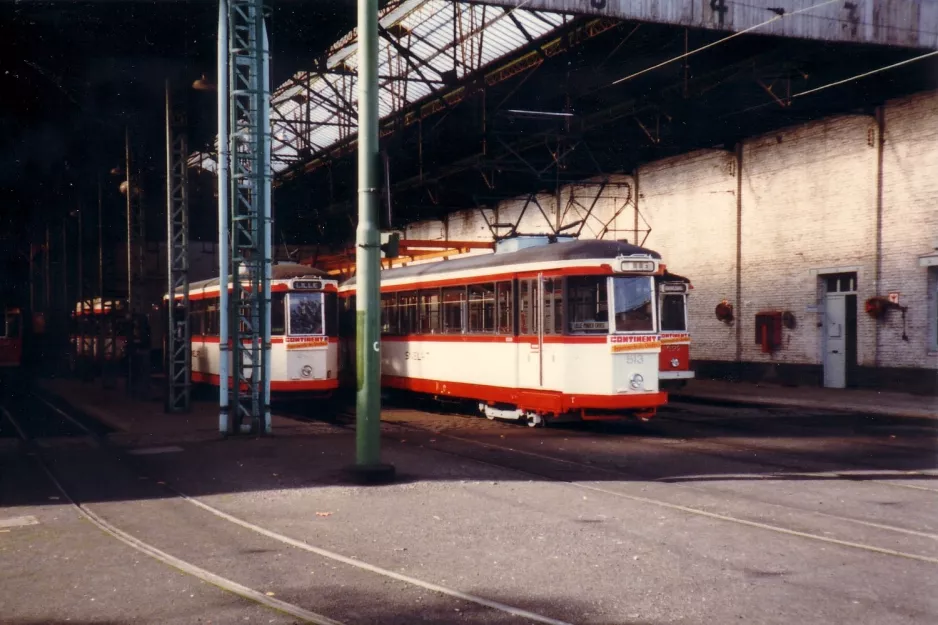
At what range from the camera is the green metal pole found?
440 inches

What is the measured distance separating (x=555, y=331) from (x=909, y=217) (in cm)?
1220

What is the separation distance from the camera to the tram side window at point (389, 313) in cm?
2148

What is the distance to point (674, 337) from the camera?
23766 millimetres

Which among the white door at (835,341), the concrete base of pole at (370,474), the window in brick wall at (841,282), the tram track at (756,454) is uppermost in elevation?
the window in brick wall at (841,282)

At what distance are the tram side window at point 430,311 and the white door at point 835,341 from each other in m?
12.2

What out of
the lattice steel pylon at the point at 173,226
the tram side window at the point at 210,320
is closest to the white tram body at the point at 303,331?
the lattice steel pylon at the point at 173,226

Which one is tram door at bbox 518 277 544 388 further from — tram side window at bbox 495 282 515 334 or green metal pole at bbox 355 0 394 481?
green metal pole at bbox 355 0 394 481

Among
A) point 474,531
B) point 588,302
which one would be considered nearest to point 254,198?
point 588,302

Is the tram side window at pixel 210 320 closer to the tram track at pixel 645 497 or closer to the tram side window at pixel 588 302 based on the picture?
the tram track at pixel 645 497

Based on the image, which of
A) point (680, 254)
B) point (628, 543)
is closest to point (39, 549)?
point (628, 543)

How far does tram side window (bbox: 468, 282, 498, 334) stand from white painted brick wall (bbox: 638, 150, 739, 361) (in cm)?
1390

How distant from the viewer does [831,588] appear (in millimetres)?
6535

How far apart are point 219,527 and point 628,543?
3.60 meters

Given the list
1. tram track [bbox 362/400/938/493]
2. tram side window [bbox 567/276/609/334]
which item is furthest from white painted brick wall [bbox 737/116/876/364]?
tram side window [bbox 567/276/609/334]
